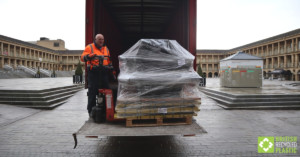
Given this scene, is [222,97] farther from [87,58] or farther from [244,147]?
[87,58]

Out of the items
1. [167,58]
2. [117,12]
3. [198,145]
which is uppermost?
[117,12]

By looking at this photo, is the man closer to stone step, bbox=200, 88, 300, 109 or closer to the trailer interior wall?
the trailer interior wall

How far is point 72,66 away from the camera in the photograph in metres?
74.4

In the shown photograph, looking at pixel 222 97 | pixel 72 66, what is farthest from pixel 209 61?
pixel 222 97

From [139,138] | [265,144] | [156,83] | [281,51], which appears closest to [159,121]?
[156,83]

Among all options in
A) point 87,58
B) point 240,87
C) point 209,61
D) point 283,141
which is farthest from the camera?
point 209,61

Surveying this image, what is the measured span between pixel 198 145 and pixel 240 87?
34.1ft

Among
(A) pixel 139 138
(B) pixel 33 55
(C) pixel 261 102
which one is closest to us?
(A) pixel 139 138

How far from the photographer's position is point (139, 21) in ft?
24.6

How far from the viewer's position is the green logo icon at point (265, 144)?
12.9 ft

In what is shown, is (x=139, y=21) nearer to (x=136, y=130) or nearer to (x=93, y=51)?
(x=93, y=51)

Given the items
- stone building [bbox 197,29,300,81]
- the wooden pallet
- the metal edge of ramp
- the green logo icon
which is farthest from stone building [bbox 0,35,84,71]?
the green logo icon
